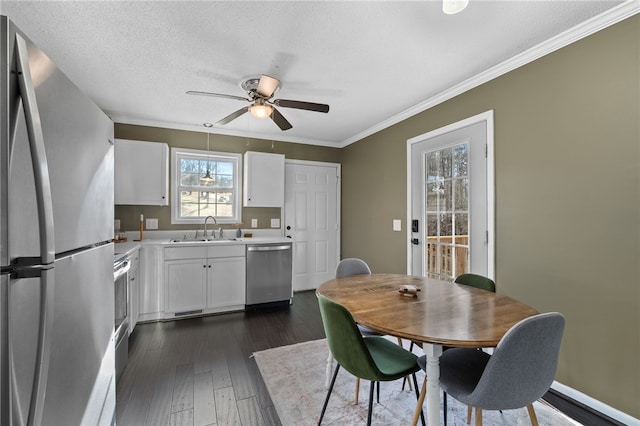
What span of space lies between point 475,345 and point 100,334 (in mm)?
1556

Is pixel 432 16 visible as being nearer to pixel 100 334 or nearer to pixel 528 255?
pixel 528 255

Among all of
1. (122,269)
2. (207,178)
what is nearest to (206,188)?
(207,178)

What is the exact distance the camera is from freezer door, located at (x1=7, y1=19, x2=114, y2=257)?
2.13 ft

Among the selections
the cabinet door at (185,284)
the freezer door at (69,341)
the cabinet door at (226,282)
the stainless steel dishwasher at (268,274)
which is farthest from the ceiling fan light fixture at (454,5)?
the cabinet door at (185,284)

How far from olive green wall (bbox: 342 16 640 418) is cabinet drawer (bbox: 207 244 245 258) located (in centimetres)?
286

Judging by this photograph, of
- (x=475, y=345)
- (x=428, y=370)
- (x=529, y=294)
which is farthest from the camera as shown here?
(x=529, y=294)

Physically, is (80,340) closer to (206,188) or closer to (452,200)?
A: (452,200)

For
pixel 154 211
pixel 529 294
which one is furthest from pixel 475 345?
pixel 154 211

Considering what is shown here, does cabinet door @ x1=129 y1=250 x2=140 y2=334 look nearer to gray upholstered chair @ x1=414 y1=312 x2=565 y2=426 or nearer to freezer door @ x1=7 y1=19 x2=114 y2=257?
freezer door @ x1=7 y1=19 x2=114 y2=257

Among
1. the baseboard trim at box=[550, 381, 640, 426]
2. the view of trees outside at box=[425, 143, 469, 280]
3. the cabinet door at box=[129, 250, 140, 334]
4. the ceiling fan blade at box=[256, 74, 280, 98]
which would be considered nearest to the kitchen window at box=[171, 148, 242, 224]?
the cabinet door at box=[129, 250, 140, 334]

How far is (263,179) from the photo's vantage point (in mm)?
4191

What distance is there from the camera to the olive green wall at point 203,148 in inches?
145

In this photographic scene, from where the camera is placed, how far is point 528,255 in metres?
2.18

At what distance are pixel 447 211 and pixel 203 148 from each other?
3.37 m
